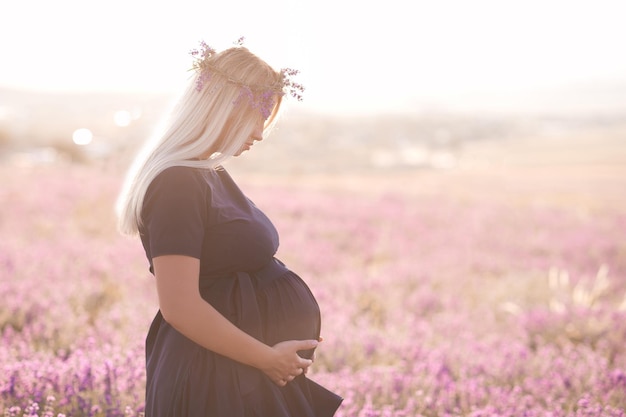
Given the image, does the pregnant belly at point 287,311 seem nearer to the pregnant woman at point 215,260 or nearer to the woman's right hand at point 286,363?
the pregnant woman at point 215,260

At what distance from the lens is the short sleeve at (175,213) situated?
197cm

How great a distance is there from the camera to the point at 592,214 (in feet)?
51.1

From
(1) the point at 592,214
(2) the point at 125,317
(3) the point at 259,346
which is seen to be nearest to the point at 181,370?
(3) the point at 259,346

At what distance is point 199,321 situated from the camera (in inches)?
80.8

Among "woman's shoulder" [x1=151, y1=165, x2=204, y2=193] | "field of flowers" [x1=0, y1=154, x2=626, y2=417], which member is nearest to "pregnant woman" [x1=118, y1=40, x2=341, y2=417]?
"woman's shoulder" [x1=151, y1=165, x2=204, y2=193]

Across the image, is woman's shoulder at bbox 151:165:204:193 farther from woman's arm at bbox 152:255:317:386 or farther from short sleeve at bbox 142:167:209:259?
woman's arm at bbox 152:255:317:386

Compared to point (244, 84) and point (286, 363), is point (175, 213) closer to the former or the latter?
point (244, 84)

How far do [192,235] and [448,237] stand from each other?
935cm

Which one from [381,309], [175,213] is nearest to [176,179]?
[175,213]

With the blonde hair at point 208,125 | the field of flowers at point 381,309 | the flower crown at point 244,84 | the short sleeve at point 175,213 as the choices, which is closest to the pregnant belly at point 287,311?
the short sleeve at point 175,213

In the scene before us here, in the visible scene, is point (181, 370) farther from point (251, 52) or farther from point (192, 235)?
point (251, 52)

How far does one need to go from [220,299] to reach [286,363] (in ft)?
1.18

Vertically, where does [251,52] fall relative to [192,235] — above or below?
above

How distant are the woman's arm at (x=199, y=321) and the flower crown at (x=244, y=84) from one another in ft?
2.17
